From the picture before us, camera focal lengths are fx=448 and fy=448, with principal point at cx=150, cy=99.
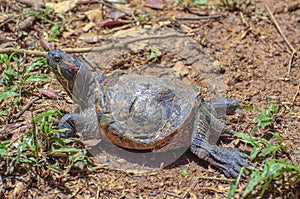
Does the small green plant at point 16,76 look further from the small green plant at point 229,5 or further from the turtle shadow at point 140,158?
the small green plant at point 229,5

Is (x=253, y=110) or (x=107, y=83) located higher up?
(x=107, y=83)

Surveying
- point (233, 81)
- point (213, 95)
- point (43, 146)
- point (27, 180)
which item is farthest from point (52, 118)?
point (233, 81)

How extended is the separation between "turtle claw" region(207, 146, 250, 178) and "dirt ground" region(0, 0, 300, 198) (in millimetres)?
80

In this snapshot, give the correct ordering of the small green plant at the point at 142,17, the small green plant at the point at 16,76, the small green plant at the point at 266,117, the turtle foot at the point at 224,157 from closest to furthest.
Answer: the turtle foot at the point at 224,157, the small green plant at the point at 266,117, the small green plant at the point at 16,76, the small green plant at the point at 142,17

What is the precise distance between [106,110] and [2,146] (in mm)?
967

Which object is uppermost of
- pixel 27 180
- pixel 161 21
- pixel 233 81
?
pixel 161 21

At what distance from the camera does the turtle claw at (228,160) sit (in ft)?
12.8

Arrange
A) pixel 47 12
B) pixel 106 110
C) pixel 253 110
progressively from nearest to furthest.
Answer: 1. pixel 106 110
2. pixel 253 110
3. pixel 47 12

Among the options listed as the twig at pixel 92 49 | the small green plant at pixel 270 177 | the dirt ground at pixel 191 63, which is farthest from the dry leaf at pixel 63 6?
the small green plant at pixel 270 177

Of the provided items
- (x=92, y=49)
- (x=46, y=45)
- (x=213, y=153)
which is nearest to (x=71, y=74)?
(x=92, y=49)

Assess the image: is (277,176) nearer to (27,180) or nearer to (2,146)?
(27,180)

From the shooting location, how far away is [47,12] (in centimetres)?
585

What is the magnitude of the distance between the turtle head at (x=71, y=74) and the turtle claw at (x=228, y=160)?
4.64ft

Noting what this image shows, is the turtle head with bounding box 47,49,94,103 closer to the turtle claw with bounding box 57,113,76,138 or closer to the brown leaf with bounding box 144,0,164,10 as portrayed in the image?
the turtle claw with bounding box 57,113,76,138
